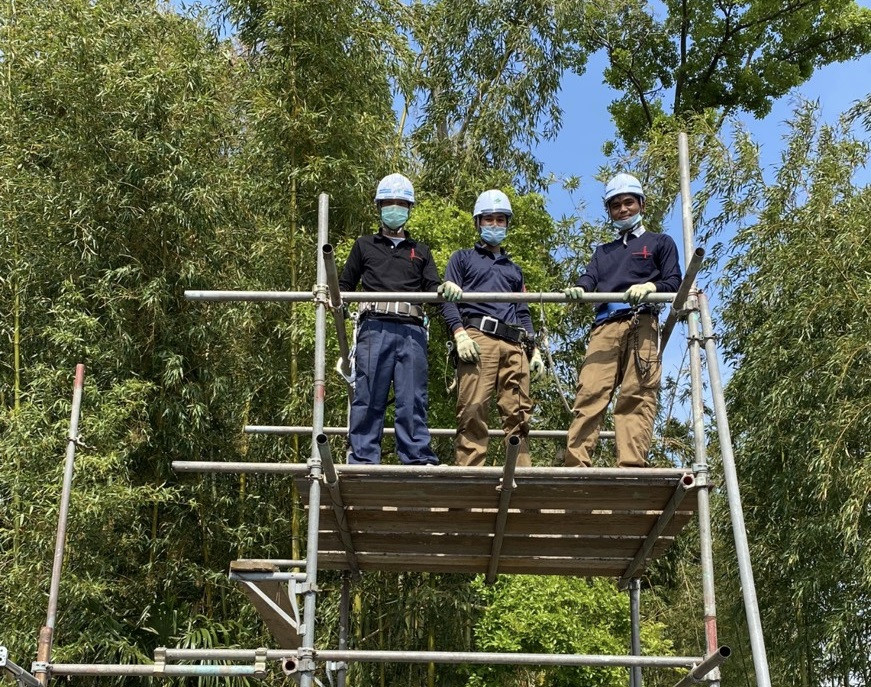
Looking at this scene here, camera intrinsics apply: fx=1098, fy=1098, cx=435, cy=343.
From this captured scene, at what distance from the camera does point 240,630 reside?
9820 mm

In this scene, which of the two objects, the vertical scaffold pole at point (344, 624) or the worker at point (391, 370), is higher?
the worker at point (391, 370)

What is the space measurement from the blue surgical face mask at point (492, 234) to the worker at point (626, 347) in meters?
0.56

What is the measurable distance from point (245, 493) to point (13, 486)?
7.76 feet

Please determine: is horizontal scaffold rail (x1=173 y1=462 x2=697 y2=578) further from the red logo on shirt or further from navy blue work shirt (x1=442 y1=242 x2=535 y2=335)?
the red logo on shirt

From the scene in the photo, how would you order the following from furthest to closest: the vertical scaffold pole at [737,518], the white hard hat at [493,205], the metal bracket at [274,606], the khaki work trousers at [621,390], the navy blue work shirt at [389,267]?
1. the white hard hat at [493,205]
2. the navy blue work shirt at [389,267]
3. the khaki work trousers at [621,390]
4. the metal bracket at [274,606]
5. the vertical scaffold pole at [737,518]

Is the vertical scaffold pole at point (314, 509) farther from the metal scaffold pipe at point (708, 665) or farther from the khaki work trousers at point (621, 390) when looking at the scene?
the metal scaffold pipe at point (708, 665)

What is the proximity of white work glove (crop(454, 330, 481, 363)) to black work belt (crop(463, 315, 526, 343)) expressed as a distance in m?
0.14

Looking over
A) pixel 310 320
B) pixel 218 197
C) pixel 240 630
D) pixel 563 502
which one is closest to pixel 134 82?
pixel 218 197

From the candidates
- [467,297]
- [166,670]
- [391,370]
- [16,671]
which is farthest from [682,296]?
[16,671]

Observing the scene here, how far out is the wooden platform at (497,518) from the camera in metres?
4.57

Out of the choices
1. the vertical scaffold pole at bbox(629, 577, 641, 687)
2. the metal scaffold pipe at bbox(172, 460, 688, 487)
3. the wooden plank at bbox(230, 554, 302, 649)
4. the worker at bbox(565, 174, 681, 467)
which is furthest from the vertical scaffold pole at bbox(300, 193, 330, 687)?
the vertical scaffold pole at bbox(629, 577, 641, 687)

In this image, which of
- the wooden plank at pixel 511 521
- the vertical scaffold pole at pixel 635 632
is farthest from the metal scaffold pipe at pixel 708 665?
the vertical scaffold pole at pixel 635 632

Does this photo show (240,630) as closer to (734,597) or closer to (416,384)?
(734,597)

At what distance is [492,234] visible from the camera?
18.2ft
